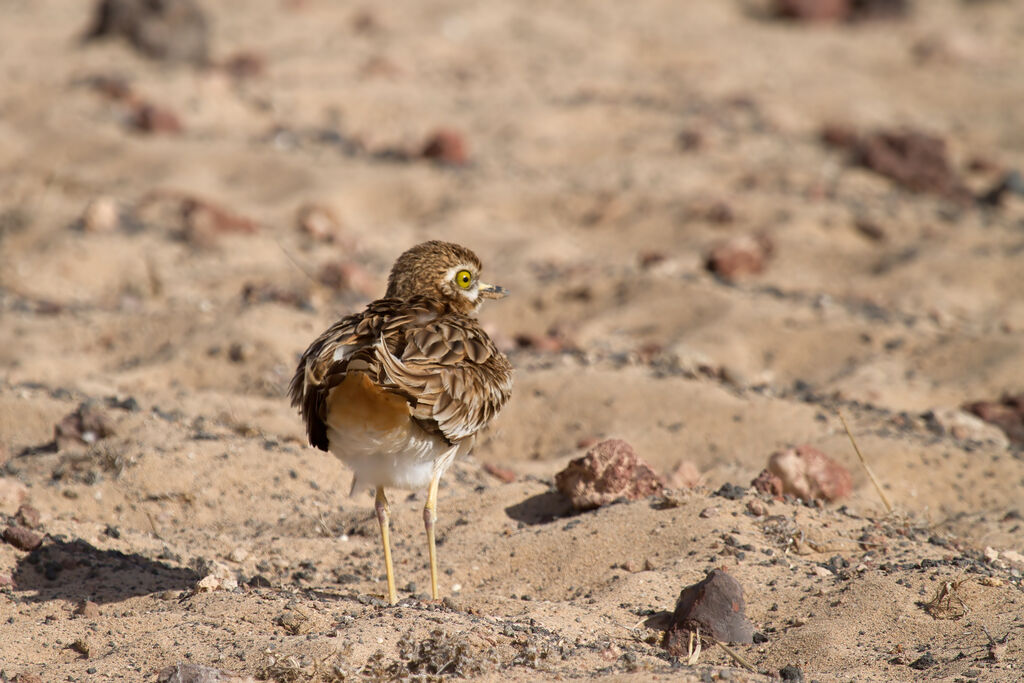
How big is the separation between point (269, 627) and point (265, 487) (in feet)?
5.07

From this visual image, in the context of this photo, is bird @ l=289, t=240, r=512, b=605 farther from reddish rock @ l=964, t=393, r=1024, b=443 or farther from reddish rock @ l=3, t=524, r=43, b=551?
reddish rock @ l=964, t=393, r=1024, b=443

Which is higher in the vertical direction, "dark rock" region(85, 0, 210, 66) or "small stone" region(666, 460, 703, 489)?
"dark rock" region(85, 0, 210, 66)

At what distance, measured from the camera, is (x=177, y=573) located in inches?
180

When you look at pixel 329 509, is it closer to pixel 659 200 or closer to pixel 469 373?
pixel 469 373

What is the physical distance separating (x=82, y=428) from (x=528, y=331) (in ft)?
10.3

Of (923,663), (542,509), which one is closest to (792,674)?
(923,663)

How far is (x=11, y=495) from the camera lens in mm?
4934

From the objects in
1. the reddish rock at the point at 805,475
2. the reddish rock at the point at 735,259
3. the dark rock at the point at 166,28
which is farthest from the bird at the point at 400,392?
the dark rock at the point at 166,28

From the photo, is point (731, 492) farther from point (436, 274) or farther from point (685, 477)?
point (436, 274)

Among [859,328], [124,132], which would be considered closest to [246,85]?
[124,132]

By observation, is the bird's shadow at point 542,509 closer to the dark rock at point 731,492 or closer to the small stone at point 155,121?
the dark rock at point 731,492

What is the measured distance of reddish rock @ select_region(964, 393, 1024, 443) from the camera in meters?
6.47

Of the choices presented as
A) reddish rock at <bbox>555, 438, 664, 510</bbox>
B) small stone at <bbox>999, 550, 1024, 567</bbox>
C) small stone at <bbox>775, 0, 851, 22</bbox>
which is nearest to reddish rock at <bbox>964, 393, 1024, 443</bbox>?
small stone at <bbox>999, 550, 1024, 567</bbox>

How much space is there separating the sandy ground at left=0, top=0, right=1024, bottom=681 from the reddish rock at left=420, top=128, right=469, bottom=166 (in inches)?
4.6
